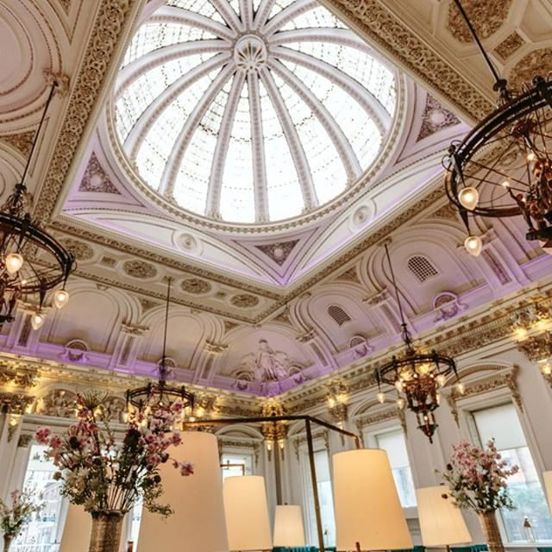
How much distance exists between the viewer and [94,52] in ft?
17.1

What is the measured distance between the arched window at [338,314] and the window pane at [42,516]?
7821 mm

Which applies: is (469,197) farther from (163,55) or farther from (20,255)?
(163,55)

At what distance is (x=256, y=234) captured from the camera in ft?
37.1

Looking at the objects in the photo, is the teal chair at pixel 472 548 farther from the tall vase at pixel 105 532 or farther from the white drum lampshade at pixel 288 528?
the tall vase at pixel 105 532

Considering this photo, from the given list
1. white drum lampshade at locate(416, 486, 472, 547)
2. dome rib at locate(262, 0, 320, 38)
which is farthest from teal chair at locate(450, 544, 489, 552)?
dome rib at locate(262, 0, 320, 38)

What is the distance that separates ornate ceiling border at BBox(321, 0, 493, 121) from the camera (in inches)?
194

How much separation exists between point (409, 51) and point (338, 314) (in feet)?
25.9

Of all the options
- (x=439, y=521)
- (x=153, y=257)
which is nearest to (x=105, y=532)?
(x=439, y=521)

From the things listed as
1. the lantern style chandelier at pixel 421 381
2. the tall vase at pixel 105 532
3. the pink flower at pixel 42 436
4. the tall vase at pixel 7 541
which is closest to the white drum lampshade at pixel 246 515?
the tall vase at pixel 105 532

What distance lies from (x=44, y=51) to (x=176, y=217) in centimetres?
541

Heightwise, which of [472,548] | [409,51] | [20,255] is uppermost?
[409,51]

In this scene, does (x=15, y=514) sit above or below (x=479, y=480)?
above

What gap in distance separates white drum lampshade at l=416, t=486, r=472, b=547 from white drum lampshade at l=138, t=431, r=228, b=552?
4.84m

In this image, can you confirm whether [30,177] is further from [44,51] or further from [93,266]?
[93,266]
